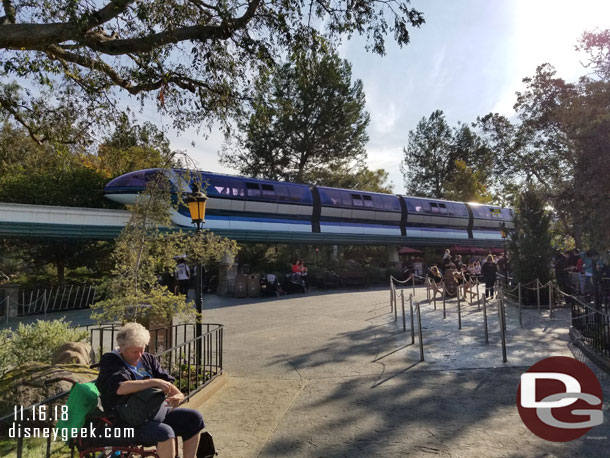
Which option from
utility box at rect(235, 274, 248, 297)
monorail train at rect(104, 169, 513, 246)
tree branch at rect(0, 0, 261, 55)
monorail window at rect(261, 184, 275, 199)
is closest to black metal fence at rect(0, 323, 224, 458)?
tree branch at rect(0, 0, 261, 55)

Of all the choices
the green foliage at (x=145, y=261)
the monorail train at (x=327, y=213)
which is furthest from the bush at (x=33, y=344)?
the monorail train at (x=327, y=213)

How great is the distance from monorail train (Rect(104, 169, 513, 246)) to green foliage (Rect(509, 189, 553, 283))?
7335 mm

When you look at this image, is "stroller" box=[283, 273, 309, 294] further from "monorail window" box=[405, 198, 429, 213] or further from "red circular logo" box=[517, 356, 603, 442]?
"red circular logo" box=[517, 356, 603, 442]

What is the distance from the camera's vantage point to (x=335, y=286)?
2169cm

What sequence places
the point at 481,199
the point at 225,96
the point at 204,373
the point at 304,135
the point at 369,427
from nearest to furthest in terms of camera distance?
the point at 369,427
the point at 204,373
the point at 225,96
the point at 304,135
the point at 481,199

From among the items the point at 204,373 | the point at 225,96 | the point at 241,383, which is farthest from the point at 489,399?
the point at 225,96

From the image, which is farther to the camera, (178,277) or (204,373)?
(178,277)

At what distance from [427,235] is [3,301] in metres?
22.6

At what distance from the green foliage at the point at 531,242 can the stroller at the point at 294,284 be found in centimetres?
910

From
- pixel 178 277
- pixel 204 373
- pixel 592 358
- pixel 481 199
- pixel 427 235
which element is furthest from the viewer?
pixel 481 199

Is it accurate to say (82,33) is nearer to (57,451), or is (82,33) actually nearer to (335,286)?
(57,451)

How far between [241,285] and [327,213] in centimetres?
680

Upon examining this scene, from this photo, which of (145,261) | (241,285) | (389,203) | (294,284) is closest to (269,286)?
(241,285)

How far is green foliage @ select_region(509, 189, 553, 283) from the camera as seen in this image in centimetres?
1373
